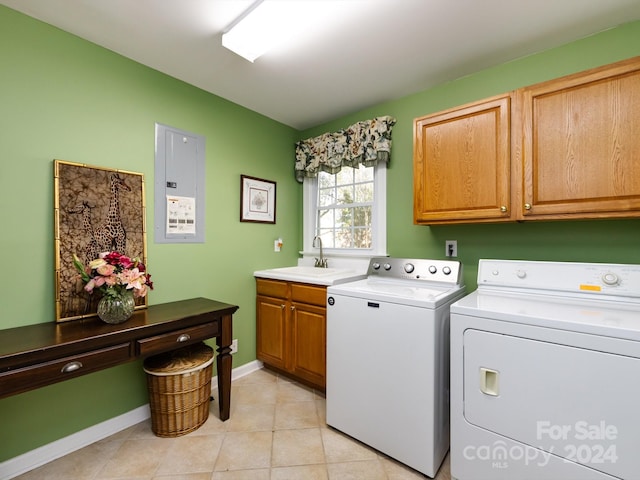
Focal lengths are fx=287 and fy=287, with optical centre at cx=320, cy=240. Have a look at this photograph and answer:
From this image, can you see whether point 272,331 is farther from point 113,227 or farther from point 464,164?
point 464,164

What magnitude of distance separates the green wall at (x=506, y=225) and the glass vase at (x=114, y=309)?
1.96 metres

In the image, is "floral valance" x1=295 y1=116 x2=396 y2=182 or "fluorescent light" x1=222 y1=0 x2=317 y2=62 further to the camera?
"floral valance" x1=295 y1=116 x2=396 y2=182

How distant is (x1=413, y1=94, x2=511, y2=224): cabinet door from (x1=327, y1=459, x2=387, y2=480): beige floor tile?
4.92ft

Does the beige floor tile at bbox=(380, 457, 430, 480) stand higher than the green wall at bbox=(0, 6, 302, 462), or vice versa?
the green wall at bbox=(0, 6, 302, 462)

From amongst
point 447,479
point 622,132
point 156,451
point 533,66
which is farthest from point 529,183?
point 156,451

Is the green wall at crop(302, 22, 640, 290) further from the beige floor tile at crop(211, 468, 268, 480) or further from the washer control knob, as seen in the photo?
the beige floor tile at crop(211, 468, 268, 480)

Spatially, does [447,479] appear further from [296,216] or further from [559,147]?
[296,216]

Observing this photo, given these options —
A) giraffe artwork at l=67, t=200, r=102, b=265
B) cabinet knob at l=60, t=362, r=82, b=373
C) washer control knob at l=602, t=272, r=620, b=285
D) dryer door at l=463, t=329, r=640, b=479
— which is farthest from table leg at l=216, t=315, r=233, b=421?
washer control knob at l=602, t=272, r=620, b=285

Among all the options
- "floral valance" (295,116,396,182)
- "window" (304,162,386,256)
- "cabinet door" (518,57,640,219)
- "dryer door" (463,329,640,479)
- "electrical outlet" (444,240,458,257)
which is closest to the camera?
"dryer door" (463,329,640,479)

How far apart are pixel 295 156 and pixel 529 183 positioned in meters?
2.18

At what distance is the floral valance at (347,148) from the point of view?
8.02 ft

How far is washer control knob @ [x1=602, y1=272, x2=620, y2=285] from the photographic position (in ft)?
4.61

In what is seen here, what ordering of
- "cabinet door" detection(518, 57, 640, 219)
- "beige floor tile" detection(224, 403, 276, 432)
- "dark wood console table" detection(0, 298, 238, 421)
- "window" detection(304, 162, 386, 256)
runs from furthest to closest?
"window" detection(304, 162, 386, 256) → "beige floor tile" detection(224, 403, 276, 432) → "cabinet door" detection(518, 57, 640, 219) → "dark wood console table" detection(0, 298, 238, 421)

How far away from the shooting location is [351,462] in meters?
1.62
